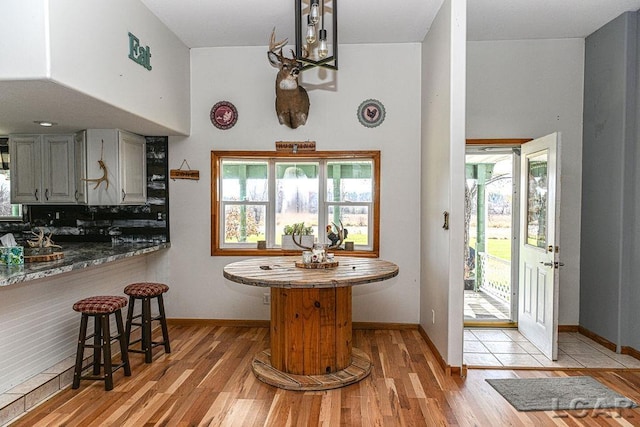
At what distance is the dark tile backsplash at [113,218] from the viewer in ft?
15.5

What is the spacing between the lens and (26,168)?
447 centimetres

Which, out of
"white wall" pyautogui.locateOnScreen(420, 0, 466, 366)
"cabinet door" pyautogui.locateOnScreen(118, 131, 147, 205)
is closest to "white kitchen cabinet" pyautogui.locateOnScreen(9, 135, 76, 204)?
"cabinet door" pyautogui.locateOnScreen(118, 131, 147, 205)

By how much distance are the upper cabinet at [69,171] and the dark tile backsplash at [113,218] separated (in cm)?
29

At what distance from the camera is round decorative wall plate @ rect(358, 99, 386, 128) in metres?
4.70

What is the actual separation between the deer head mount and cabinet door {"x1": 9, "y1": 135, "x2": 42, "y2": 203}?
8.46 feet

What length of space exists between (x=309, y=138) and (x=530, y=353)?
3.12m

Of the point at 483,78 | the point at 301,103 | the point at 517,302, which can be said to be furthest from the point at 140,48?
the point at 517,302

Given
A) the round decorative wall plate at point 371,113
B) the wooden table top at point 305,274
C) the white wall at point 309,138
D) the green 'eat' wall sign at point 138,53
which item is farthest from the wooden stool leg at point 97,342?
the round decorative wall plate at point 371,113

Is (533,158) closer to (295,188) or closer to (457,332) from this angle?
(457,332)

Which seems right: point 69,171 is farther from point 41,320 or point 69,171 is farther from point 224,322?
point 224,322

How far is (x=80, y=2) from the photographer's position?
9.08 ft

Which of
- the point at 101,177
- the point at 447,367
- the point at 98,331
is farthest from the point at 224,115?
the point at 447,367

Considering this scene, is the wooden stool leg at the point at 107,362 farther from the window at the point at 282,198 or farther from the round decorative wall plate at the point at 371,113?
the round decorative wall plate at the point at 371,113

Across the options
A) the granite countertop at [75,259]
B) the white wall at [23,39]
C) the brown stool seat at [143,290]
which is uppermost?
the white wall at [23,39]
